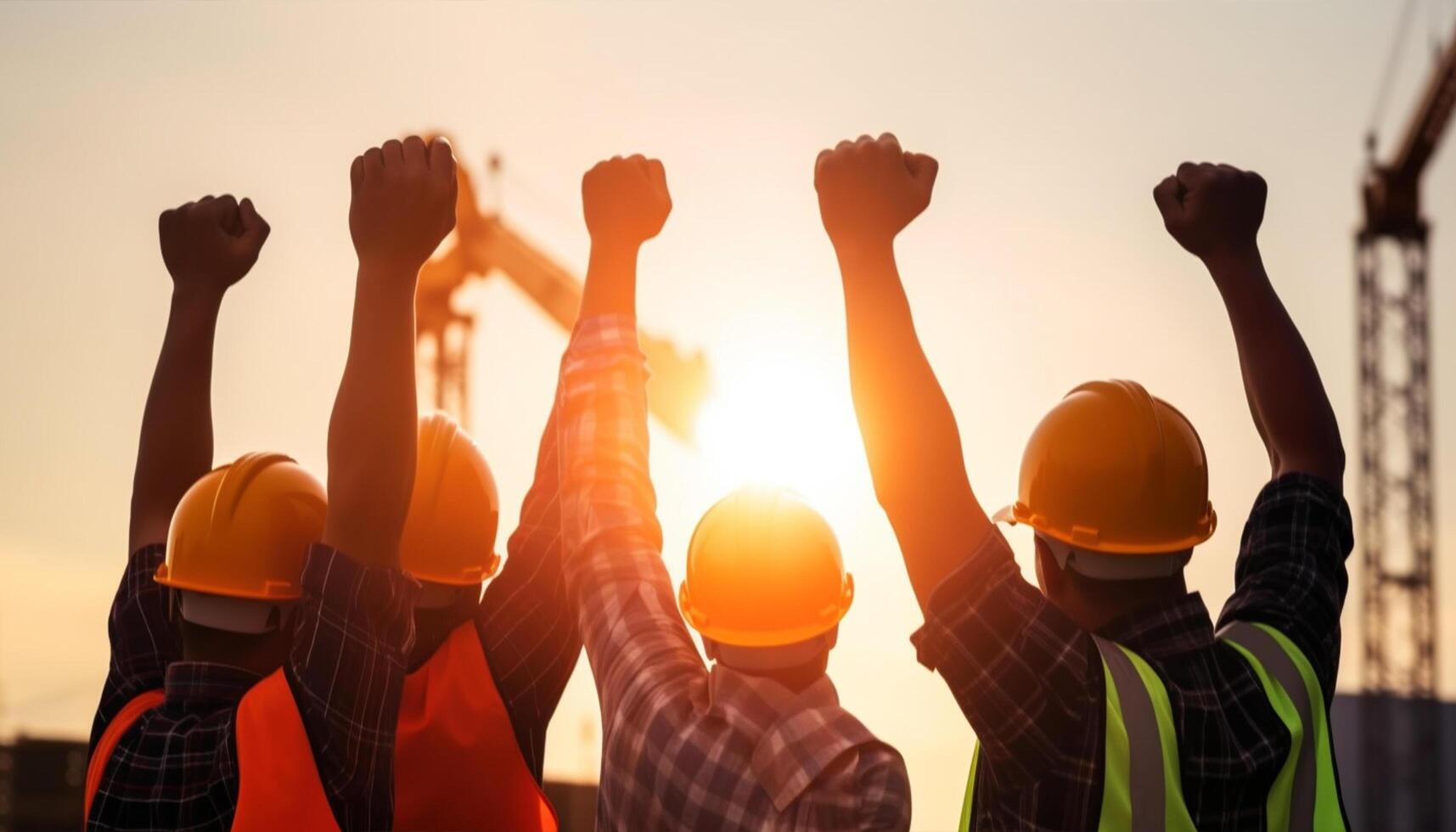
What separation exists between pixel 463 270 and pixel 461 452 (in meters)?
37.0

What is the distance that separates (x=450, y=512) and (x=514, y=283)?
3559 centimetres

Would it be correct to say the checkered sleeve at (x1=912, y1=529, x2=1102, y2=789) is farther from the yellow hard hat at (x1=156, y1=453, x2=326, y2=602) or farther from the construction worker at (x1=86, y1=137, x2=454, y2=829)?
the yellow hard hat at (x1=156, y1=453, x2=326, y2=602)

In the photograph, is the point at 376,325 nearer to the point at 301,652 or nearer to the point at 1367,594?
the point at 301,652

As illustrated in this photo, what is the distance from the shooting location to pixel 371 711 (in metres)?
2.77

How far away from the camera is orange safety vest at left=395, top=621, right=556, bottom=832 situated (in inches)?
128

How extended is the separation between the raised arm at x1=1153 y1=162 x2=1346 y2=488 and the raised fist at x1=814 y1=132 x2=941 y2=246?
87 centimetres

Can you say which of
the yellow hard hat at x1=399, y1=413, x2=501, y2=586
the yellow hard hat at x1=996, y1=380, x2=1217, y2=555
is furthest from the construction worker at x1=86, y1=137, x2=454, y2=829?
the yellow hard hat at x1=996, y1=380, x2=1217, y2=555

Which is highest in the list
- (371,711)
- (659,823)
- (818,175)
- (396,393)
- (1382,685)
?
(818,175)

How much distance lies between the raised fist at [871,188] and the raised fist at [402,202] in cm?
74

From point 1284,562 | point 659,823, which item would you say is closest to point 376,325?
point 659,823

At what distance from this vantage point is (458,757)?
3.28 meters

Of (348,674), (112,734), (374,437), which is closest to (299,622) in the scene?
(348,674)

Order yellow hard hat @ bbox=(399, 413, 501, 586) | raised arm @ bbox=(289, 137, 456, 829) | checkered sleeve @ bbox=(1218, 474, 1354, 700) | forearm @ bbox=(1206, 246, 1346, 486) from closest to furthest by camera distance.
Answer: raised arm @ bbox=(289, 137, 456, 829)
checkered sleeve @ bbox=(1218, 474, 1354, 700)
forearm @ bbox=(1206, 246, 1346, 486)
yellow hard hat @ bbox=(399, 413, 501, 586)

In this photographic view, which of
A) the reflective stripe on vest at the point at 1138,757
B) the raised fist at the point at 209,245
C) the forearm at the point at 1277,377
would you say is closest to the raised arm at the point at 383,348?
the raised fist at the point at 209,245
